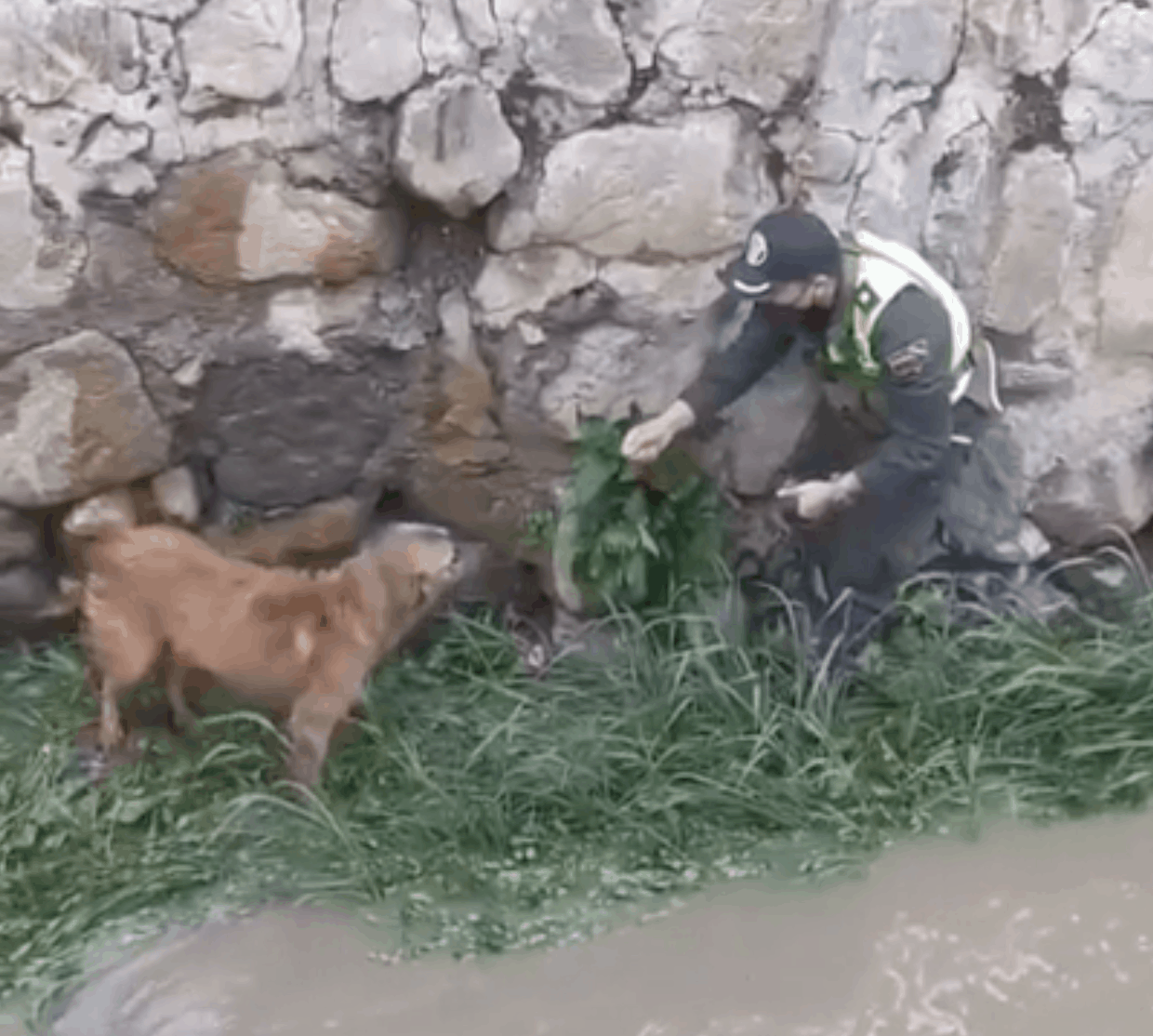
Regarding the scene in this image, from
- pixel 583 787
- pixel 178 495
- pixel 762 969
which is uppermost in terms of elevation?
pixel 178 495

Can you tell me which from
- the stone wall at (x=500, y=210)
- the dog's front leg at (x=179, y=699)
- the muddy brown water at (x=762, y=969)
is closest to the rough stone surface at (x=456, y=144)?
the stone wall at (x=500, y=210)

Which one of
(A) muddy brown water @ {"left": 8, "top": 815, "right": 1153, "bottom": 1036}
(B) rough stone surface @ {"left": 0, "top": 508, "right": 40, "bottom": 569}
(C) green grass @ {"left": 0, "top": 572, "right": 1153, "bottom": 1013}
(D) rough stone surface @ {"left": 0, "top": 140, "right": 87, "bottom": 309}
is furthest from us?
(B) rough stone surface @ {"left": 0, "top": 508, "right": 40, "bottom": 569}

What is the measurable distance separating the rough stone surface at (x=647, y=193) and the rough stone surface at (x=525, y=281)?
3 cm

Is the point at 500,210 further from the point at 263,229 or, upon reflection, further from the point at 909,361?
the point at 909,361

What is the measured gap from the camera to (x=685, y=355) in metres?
3.81

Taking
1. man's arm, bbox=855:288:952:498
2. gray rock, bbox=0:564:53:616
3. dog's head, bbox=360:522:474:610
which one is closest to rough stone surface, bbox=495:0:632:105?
man's arm, bbox=855:288:952:498

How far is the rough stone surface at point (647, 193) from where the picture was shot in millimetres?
3654

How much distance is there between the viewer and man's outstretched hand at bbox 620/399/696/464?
3668 millimetres

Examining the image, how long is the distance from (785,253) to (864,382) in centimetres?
37

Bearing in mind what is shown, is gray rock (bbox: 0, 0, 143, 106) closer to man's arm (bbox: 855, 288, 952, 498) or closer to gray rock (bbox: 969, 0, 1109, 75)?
man's arm (bbox: 855, 288, 952, 498)

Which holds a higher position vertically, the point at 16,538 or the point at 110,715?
the point at 16,538

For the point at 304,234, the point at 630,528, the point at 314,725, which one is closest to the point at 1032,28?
the point at 630,528

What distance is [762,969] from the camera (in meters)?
3.10

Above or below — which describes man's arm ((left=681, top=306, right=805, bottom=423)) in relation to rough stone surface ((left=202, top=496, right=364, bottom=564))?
above
